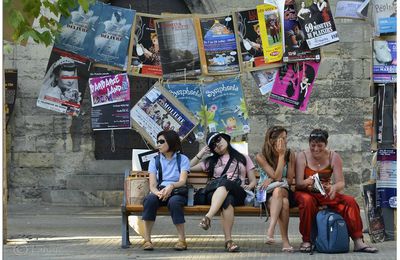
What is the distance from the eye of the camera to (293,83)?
11.0 meters

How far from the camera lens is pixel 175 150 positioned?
999 cm

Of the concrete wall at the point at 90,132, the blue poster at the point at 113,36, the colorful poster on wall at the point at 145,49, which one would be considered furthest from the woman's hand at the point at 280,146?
the concrete wall at the point at 90,132

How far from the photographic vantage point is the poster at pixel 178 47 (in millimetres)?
10758

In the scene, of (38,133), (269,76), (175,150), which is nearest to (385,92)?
(269,76)

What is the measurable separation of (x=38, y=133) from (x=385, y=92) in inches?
275

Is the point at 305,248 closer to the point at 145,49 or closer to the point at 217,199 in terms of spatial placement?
the point at 217,199

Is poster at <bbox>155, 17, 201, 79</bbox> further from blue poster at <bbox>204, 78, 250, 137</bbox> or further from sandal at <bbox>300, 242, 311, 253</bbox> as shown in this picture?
sandal at <bbox>300, 242, 311, 253</bbox>

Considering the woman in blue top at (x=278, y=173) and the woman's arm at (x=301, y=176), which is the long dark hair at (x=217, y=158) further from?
the woman's arm at (x=301, y=176)

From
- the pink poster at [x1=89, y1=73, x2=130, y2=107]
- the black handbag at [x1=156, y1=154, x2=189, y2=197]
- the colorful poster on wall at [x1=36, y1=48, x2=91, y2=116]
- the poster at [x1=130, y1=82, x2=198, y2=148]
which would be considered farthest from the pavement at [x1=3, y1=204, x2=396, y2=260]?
the pink poster at [x1=89, y1=73, x2=130, y2=107]

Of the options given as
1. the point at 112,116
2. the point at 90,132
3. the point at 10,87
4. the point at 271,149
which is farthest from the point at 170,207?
the point at 10,87

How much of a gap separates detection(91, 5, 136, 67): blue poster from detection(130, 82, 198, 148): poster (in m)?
0.54

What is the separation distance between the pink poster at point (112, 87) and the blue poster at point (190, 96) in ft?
2.53

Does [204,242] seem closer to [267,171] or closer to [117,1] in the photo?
[267,171]

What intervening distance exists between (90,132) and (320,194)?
6.83 m
